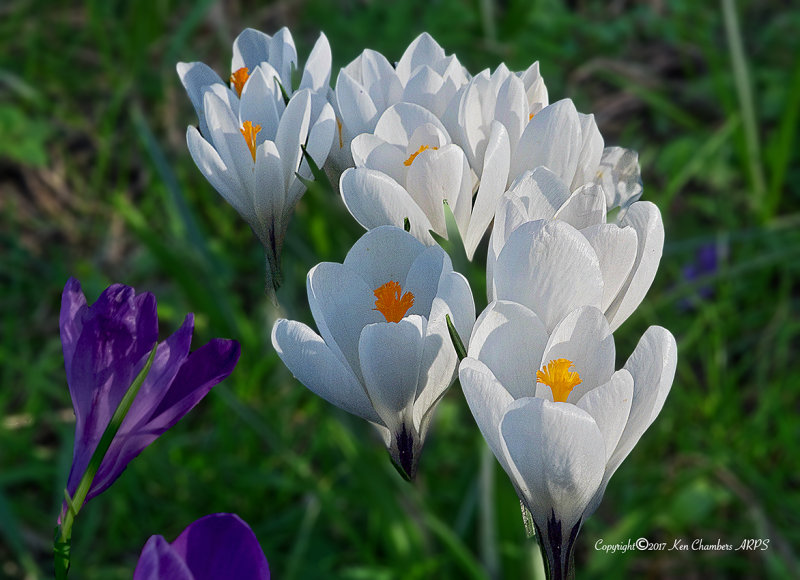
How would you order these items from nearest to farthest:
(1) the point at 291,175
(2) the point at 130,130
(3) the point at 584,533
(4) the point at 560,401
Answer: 1. (4) the point at 560,401
2. (1) the point at 291,175
3. (3) the point at 584,533
4. (2) the point at 130,130

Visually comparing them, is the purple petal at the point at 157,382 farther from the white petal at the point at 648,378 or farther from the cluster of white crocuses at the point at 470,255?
the white petal at the point at 648,378

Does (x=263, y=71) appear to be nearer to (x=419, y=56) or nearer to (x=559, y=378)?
(x=419, y=56)

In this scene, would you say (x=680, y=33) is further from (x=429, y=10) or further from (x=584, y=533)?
(x=584, y=533)

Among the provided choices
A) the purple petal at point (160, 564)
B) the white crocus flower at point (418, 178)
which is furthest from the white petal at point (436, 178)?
the purple petal at point (160, 564)

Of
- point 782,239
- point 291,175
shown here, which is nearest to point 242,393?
point 291,175

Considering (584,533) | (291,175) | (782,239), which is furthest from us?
(782,239)

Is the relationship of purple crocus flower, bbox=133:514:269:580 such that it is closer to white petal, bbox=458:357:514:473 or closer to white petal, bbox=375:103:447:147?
white petal, bbox=458:357:514:473

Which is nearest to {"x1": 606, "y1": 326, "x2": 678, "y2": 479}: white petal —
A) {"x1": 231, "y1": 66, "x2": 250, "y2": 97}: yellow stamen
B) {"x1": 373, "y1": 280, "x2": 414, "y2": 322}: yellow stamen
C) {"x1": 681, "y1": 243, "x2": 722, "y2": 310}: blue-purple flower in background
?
{"x1": 373, "y1": 280, "x2": 414, "y2": 322}: yellow stamen
